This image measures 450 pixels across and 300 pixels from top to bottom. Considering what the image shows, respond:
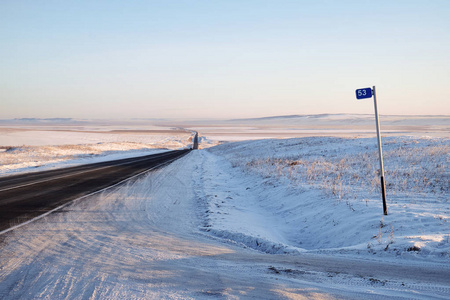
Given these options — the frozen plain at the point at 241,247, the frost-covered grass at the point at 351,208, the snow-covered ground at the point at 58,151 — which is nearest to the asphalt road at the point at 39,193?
the frozen plain at the point at 241,247

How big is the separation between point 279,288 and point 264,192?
30.2 feet

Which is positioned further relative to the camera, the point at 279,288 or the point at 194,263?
the point at 194,263

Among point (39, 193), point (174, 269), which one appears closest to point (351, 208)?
point (174, 269)

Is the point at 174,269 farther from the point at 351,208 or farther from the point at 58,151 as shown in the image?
the point at 58,151

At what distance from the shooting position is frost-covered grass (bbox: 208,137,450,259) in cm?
639

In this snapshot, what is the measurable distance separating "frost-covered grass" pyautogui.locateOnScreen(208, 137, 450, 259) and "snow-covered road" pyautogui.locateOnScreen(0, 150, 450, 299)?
77 cm

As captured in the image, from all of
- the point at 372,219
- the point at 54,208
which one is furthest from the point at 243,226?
the point at 54,208

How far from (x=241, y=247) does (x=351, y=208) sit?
11.9ft

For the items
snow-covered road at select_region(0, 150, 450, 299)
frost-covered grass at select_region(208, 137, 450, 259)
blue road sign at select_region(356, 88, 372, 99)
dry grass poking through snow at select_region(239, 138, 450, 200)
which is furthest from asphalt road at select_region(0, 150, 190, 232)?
blue road sign at select_region(356, 88, 372, 99)

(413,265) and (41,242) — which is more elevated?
(41,242)

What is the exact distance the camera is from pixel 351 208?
8.70m

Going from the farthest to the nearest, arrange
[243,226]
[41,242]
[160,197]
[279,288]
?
[160,197] → [243,226] → [41,242] → [279,288]

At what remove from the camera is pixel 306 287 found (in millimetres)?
4336

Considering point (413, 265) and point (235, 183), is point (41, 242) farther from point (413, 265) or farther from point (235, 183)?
point (235, 183)
